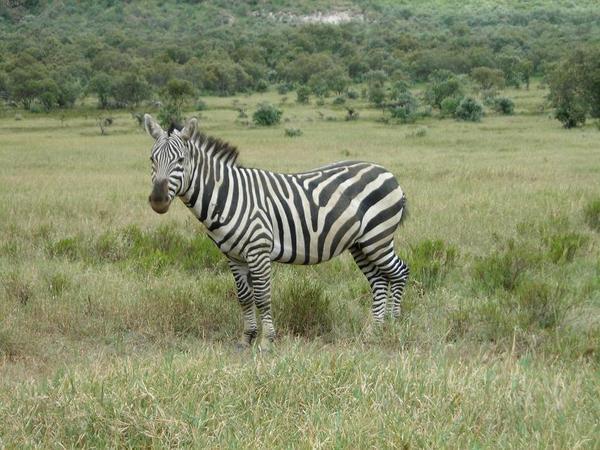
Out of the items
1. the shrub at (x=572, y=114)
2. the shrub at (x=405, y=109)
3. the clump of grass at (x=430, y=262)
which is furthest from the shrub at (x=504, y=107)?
the clump of grass at (x=430, y=262)

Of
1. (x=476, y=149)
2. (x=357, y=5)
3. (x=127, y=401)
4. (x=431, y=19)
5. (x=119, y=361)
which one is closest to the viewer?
(x=127, y=401)

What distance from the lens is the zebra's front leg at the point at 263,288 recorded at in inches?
244

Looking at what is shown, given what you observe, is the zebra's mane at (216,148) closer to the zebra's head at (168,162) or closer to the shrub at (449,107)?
the zebra's head at (168,162)

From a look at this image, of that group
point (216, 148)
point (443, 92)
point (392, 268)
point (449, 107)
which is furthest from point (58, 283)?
point (443, 92)

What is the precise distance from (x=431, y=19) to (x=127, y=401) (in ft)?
490

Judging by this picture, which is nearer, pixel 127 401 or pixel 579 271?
pixel 127 401

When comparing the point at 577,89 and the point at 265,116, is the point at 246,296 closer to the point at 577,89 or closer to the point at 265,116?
the point at 577,89

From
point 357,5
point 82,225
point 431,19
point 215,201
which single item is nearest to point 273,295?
point 215,201

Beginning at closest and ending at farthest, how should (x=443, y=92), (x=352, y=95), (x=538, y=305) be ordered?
(x=538, y=305), (x=443, y=92), (x=352, y=95)

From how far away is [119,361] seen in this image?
15.5 ft

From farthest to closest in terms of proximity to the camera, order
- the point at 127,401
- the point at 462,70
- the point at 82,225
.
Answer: the point at 462,70
the point at 82,225
the point at 127,401

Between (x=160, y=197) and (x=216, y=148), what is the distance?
100 centimetres

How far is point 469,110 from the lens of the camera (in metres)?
40.8

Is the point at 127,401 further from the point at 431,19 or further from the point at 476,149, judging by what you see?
the point at 431,19
